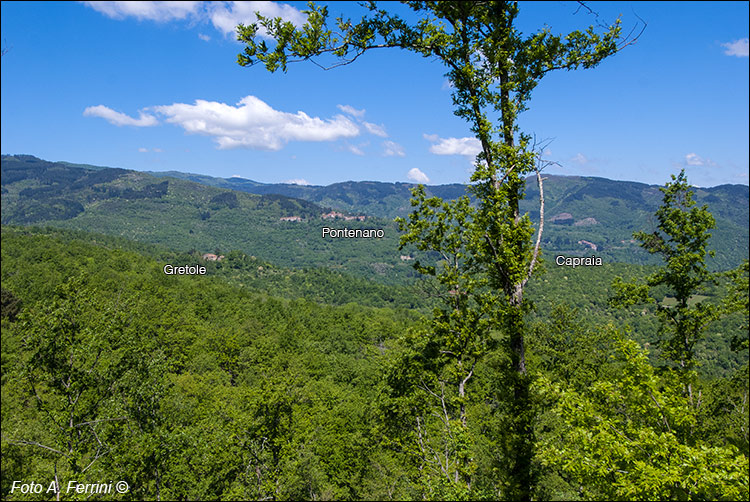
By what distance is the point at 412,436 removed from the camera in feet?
54.7

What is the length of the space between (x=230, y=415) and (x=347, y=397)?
18454mm

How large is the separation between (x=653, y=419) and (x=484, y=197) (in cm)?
673

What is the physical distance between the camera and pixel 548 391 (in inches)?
294

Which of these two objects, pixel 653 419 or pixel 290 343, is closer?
pixel 653 419

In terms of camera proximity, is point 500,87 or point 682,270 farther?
point 682,270

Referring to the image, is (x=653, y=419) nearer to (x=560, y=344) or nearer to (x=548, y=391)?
(x=548, y=391)

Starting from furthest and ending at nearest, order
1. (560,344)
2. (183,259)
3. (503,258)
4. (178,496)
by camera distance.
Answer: (183,259) < (560,344) < (178,496) < (503,258)

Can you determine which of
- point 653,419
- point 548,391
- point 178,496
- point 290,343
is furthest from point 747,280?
point 290,343

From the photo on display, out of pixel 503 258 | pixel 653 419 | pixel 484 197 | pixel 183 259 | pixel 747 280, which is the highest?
pixel 484 197

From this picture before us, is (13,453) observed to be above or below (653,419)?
below

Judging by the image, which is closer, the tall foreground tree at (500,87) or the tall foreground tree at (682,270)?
the tall foreground tree at (500,87)

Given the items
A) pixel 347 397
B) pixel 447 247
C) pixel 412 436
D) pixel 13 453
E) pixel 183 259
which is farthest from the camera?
pixel 183 259

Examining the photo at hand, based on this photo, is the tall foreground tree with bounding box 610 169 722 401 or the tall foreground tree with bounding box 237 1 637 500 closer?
the tall foreground tree with bounding box 237 1 637 500

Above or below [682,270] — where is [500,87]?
above
